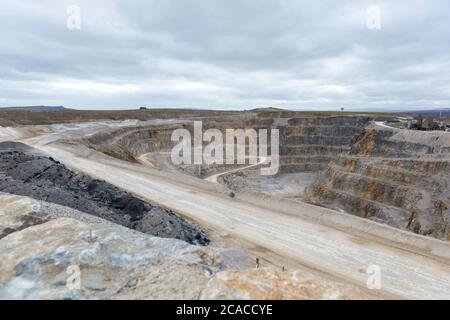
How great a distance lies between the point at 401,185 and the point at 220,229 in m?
20.8

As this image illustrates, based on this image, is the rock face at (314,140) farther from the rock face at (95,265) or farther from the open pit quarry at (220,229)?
the rock face at (95,265)

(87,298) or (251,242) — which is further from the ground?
(87,298)

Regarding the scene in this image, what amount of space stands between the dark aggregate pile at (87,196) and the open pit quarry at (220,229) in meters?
0.08

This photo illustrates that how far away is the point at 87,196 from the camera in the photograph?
18.7 metres

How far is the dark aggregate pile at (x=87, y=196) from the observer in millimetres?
14669

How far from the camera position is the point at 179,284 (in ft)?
21.2

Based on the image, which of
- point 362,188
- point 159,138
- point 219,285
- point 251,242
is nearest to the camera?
point 219,285

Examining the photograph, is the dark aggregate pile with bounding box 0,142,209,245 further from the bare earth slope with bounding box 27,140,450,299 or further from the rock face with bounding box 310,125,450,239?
the rock face with bounding box 310,125,450,239

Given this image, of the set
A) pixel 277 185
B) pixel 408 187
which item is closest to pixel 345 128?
pixel 277 185

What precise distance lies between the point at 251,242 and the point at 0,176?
48.7 ft

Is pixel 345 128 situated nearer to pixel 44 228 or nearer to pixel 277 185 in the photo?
pixel 277 185

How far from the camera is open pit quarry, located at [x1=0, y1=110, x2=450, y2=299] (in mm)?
6574

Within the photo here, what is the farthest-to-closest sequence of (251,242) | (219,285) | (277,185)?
(277,185) < (251,242) < (219,285)

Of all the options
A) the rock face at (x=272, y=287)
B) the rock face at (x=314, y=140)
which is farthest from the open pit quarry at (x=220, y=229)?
the rock face at (x=314, y=140)
